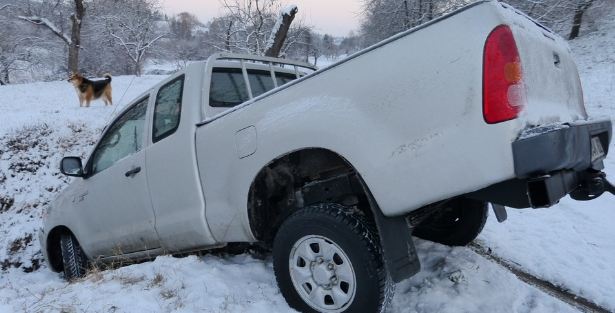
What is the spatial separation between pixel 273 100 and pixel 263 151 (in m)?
0.33

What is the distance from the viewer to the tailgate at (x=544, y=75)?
6.48ft

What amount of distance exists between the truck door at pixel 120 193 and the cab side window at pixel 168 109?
215mm

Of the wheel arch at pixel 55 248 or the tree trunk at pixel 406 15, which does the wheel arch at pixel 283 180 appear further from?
the tree trunk at pixel 406 15

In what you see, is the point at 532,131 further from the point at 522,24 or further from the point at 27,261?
the point at 27,261

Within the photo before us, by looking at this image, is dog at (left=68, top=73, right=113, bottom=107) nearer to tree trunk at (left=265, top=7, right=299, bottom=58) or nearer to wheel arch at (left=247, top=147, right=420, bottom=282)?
tree trunk at (left=265, top=7, right=299, bottom=58)

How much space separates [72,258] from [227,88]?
2.86 meters

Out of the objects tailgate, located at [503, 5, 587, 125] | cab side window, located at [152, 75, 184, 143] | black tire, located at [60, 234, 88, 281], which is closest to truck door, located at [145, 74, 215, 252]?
cab side window, located at [152, 75, 184, 143]

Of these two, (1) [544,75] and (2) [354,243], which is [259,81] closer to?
(2) [354,243]

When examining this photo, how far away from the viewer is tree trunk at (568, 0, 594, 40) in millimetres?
20188

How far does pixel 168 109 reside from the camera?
11.7 ft

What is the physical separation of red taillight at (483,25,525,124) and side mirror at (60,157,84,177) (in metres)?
3.94

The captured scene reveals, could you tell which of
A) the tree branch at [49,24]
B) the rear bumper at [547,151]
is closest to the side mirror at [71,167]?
the rear bumper at [547,151]

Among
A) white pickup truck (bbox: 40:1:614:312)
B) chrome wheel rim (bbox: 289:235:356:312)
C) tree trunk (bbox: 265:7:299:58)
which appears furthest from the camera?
tree trunk (bbox: 265:7:299:58)

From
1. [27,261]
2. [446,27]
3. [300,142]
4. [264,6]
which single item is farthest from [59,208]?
[264,6]
